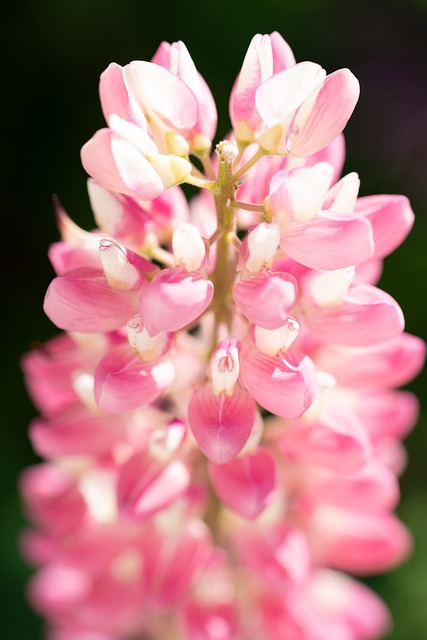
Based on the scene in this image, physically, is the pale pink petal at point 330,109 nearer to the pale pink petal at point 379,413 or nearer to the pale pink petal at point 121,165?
the pale pink petal at point 121,165

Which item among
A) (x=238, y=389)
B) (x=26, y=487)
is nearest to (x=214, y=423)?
(x=238, y=389)

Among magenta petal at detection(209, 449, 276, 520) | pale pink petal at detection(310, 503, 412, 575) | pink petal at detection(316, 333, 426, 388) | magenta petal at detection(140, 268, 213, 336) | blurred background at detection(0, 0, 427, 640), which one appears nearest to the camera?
magenta petal at detection(140, 268, 213, 336)

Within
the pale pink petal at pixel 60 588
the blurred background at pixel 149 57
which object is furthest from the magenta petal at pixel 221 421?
the blurred background at pixel 149 57

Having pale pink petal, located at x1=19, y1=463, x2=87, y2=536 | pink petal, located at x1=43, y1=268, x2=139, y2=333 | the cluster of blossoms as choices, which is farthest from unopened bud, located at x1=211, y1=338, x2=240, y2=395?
pale pink petal, located at x1=19, y1=463, x2=87, y2=536

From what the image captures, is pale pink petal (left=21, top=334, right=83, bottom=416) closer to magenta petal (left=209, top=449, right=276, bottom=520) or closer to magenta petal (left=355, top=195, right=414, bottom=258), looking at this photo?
magenta petal (left=209, top=449, right=276, bottom=520)

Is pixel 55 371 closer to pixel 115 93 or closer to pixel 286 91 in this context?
pixel 115 93
